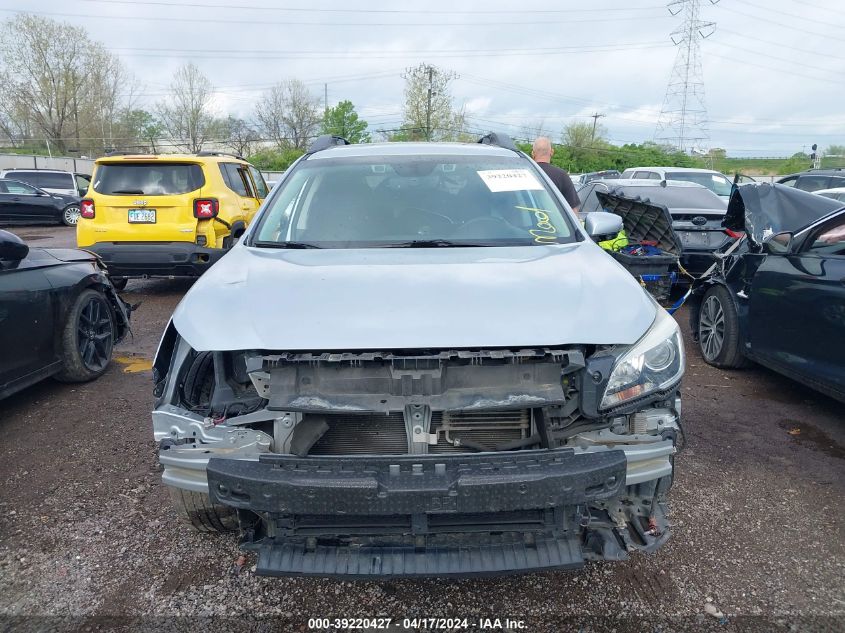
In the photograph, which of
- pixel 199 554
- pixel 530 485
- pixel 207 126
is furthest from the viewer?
pixel 207 126

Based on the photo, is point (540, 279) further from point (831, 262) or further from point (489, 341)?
point (831, 262)

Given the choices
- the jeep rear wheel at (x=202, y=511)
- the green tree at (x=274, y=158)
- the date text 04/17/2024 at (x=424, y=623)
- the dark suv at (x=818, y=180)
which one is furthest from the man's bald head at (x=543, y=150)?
the green tree at (x=274, y=158)

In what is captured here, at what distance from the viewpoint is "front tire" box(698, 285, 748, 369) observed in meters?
5.13

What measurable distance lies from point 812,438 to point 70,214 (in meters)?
20.4

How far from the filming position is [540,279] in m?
2.56

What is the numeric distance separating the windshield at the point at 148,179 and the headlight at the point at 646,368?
22.2 feet

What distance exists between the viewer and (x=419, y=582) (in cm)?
262

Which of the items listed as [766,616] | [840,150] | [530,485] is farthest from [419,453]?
[840,150]

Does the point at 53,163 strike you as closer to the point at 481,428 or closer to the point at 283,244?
the point at 283,244

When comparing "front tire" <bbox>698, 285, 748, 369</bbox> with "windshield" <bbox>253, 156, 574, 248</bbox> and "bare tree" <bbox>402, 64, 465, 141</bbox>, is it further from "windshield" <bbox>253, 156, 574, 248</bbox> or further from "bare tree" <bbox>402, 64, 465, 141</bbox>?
"bare tree" <bbox>402, 64, 465, 141</bbox>

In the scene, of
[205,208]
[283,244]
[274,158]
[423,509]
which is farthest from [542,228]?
[274,158]

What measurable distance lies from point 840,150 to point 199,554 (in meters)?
56.2

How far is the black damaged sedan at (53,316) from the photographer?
404 cm

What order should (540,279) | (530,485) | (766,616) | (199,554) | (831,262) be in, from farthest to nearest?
(831,262) < (199,554) < (540,279) < (766,616) < (530,485)
